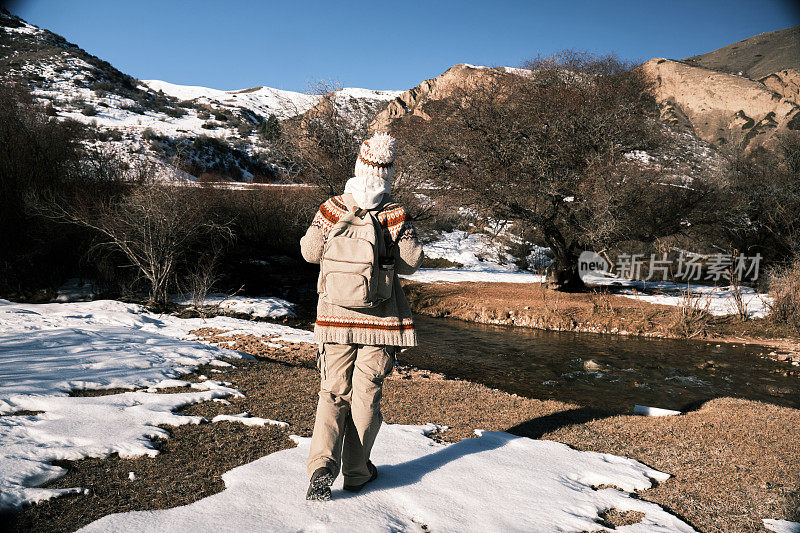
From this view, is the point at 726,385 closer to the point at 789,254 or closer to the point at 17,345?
the point at 17,345

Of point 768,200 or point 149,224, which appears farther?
point 768,200

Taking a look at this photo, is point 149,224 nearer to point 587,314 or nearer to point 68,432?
point 68,432

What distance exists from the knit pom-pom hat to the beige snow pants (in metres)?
1.02

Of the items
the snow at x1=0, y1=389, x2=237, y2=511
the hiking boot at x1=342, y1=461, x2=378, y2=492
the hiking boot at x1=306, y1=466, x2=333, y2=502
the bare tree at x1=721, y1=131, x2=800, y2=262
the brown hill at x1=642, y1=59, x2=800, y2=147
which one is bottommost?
the snow at x1=0, y1=389, x2=237, y2=511

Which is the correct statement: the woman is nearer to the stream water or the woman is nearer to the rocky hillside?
the stream water

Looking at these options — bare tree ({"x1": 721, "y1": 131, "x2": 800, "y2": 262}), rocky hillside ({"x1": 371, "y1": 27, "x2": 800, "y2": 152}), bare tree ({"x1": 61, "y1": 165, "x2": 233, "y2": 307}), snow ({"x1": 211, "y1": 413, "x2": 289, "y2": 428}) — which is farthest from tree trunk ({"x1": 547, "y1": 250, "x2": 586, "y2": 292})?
rocky hillside ({"x1": 371, "y1": 27, "x2": 800, "y2": 152})

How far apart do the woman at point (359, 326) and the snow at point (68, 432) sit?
1.48 metres

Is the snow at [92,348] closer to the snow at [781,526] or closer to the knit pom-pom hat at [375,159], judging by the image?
the knit pom-pom hat at [375,159]

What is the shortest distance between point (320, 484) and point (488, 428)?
7.58 feet

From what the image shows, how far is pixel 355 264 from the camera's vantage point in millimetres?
2482

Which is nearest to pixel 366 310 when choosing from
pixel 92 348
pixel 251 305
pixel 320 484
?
pixel 320 484

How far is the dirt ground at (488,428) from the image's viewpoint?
2.65 meters

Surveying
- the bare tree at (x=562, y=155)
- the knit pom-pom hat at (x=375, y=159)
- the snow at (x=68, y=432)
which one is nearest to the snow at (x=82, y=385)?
the snow at (x=68, y=432)

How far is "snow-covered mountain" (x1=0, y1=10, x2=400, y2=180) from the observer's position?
33.3 meters
